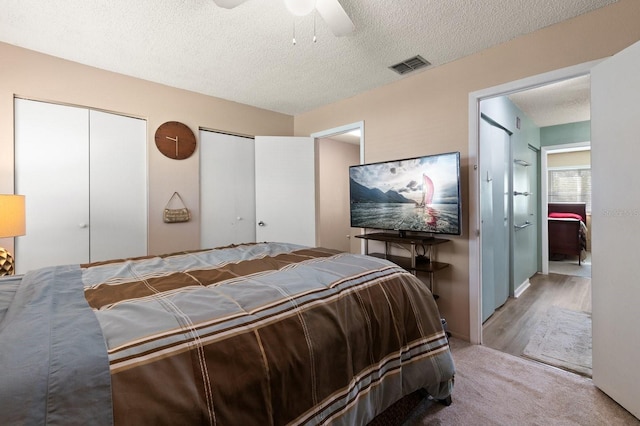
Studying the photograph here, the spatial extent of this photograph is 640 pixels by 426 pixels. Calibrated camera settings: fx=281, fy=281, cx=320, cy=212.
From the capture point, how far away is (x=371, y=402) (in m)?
1.16

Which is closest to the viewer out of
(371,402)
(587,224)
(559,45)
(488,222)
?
(371,402)

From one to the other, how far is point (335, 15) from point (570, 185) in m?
7.65

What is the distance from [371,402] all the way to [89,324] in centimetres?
105

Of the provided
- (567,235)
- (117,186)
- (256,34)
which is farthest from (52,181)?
(567,235)

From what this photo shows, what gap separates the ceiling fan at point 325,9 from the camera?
1515 millimetres

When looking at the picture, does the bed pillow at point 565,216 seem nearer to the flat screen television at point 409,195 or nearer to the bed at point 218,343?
the flat screen television at point 409,195

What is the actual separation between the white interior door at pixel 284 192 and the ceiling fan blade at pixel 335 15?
2.14 meters

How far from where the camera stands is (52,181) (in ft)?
8.11

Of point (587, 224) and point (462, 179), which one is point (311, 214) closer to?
point (462, 179)

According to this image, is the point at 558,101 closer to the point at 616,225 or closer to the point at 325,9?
the point at 616,225

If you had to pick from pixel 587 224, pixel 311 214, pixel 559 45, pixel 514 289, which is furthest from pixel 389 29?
pixel 587 224

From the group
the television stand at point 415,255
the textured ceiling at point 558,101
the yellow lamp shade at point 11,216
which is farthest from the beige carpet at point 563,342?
the yellow lamp shade at point 11,216

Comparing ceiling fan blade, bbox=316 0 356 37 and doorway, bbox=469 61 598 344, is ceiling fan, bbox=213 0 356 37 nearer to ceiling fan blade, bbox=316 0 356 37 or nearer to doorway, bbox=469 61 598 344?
ceiling fan blade, bbox=316 0 356 37

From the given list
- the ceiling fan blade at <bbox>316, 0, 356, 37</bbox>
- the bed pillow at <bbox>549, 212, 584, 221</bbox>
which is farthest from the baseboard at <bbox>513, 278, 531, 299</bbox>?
the ceiling fan blade at <bbox>316, 0, 356, 37</bbox>
